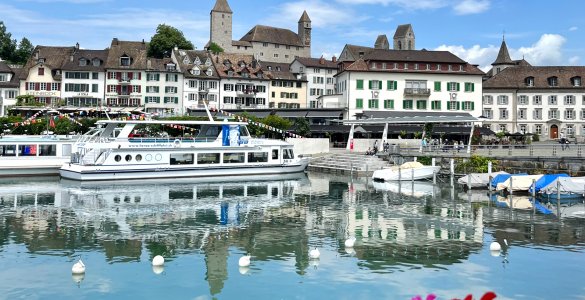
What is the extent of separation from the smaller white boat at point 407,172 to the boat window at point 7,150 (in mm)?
26222

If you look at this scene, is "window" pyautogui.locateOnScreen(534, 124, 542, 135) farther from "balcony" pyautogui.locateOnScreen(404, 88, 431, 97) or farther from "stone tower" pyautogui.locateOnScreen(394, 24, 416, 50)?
"stone tower" pyautogui.locateOnScreen(394, 24, 416, 50)

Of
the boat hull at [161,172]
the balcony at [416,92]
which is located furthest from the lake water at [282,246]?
the balcony at [416,92]

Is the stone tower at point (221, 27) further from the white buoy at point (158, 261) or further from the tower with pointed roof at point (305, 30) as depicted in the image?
the white buoy at point (158, 261)

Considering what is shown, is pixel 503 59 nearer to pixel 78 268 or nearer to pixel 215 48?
pixel 215 48

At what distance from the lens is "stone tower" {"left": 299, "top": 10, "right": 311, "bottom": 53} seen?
454 ft

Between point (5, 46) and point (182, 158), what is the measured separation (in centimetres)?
7615

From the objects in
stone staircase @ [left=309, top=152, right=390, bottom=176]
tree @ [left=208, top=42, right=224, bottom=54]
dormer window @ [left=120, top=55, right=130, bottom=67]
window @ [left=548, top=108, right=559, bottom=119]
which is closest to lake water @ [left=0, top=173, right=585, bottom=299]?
stone staircase @ [left=309, top=152, right=390, bottom=176]

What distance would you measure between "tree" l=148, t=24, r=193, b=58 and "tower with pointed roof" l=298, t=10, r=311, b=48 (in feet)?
154

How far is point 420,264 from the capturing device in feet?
60.7

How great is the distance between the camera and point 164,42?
93250 mm

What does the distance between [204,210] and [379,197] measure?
10.7m

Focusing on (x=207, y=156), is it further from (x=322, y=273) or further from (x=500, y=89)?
(x=500, y=89)

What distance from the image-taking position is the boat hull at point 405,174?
42.3m

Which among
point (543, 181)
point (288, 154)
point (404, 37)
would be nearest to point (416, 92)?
point (288, 154)
